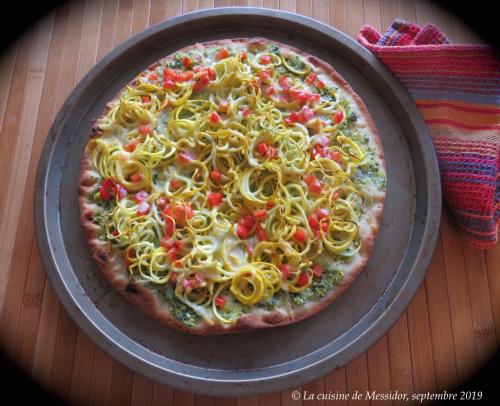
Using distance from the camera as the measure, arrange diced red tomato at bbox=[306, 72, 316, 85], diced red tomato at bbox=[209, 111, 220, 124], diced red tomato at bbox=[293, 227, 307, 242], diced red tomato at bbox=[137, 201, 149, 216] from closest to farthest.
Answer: diced red tomato at bbox=[293, 227, 307, 242], diced red tomato at bbox=[137, 201, 149, 216], diced red tomato at bbox=[209, 111, 220, 124], diced red tomato at bbox=[306, 72, 316, 85]

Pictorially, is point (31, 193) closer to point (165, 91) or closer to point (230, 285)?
point (165, 91)

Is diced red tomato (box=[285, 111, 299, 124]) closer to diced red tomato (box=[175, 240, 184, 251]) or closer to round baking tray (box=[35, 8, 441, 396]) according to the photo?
round baking tray (box=[35, 8, 441, 396])

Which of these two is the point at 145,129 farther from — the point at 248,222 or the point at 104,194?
the point at 248,222

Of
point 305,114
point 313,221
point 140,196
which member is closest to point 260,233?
point 313,221

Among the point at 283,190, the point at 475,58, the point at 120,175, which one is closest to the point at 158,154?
the point at 120,175

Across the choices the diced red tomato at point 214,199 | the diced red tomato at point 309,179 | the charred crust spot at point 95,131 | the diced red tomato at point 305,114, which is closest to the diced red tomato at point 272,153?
the diced red tomato at point 309,179

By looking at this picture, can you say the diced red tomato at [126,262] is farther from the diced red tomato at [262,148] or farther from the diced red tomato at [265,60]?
the diced red tomato at [265,60]

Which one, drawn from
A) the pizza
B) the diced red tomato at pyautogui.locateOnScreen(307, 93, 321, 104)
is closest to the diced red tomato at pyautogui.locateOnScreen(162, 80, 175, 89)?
the pizza
